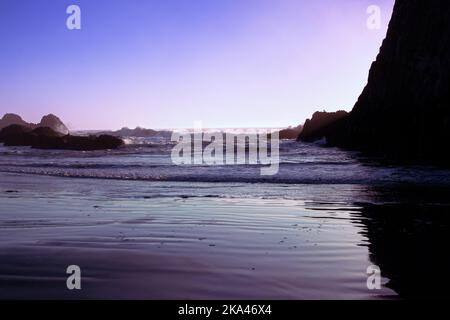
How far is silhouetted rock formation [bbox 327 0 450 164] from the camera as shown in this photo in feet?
73.0

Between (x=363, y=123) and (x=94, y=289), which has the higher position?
(x=363, y=123)

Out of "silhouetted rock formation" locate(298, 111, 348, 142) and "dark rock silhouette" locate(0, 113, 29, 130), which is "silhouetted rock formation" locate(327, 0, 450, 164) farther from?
"dark rock silhouette" locate(0, 113, 29, 130)

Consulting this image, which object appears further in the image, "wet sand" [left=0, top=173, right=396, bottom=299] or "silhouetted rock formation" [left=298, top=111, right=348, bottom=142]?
"silhouetted rock formation" [left=298, top=111, right=348, bottom=142]

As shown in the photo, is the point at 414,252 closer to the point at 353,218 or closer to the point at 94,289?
the point at 353,218

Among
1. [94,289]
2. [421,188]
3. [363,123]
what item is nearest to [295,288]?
[94,289]

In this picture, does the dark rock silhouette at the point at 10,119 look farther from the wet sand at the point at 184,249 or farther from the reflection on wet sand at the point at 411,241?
the reflection on wet sand at the point at 411,241

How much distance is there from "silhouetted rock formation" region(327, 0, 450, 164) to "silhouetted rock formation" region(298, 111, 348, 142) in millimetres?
15086

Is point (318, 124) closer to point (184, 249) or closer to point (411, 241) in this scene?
point (411, 241)

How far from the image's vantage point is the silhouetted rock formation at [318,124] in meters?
53.0

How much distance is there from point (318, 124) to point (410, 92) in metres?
31.9

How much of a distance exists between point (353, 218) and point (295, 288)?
4.38 meters

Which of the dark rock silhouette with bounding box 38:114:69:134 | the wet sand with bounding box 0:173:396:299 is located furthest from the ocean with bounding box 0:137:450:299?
the dark rock silhouette with bounding box 38:114:69:134

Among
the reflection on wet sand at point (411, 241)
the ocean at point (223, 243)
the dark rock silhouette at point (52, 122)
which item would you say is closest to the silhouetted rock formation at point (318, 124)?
the ocean at point (223, 243)
